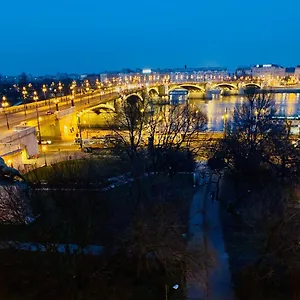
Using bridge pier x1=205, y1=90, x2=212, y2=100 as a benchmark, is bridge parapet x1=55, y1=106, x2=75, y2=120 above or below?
above

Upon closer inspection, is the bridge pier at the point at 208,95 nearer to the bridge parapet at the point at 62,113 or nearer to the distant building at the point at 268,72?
the bridge parapet at the point at 62,113

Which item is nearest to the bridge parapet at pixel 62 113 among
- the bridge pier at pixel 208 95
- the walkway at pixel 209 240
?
the walkway at pixel 209 240

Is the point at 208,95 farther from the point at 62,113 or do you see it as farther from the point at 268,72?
the point at 268,72

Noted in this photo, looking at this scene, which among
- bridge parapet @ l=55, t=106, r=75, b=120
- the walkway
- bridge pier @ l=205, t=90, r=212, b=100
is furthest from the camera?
bridge pier @ l=205, t=90, r=212, b=100

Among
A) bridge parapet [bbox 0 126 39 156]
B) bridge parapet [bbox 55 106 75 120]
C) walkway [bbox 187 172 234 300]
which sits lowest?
walkway [bbox 187 172 234 300]

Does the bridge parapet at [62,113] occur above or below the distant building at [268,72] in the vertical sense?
below

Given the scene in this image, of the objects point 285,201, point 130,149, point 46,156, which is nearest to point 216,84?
point 46,156

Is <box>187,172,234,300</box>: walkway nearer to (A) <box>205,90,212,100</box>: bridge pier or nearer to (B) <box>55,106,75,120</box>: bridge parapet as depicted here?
(B) <box>55,106,75,120</box>: bridge parapet

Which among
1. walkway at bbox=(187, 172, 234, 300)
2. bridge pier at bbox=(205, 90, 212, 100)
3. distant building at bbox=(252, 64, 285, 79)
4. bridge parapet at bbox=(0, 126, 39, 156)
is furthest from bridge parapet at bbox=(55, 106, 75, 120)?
distant building at bbox=(252, 64, 285, 79)

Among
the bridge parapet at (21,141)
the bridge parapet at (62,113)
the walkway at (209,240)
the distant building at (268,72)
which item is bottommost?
the walkway at (209,240)
